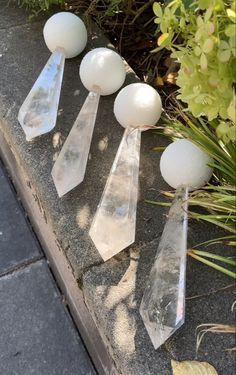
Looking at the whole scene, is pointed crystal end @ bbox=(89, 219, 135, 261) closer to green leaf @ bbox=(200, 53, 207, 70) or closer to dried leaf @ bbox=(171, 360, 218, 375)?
dried leaf @ bbox=(171, 360, 218, 375)

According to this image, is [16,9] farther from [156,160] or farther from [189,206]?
[189,206]

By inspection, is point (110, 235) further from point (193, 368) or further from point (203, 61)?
point (203, 61)


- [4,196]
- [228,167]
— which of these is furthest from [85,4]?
[228,167]

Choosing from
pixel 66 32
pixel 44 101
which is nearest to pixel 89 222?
pixel 44 101

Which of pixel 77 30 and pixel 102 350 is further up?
pixel 77 30

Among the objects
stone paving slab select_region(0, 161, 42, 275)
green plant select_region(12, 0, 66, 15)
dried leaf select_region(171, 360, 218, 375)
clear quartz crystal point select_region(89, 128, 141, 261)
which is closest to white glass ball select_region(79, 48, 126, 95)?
clear quartz crystal point select_region(89, 128, 141, 261)

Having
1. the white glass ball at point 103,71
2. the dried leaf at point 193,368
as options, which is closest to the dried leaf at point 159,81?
the white glass ball at point 103,71

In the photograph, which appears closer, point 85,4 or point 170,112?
point 170,112
